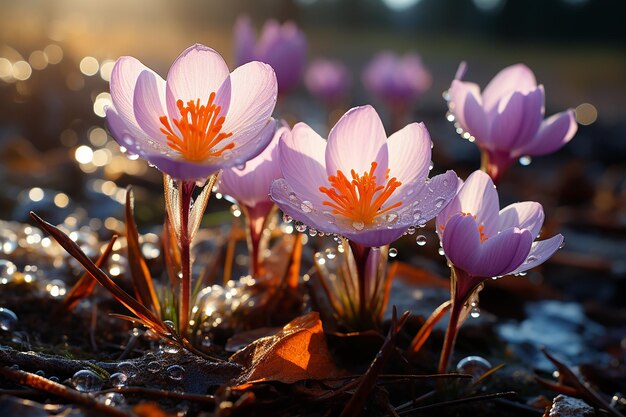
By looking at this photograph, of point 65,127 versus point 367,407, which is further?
point 65,127

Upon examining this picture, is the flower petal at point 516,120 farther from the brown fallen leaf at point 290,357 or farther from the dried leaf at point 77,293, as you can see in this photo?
the dried leaf at point 77,293

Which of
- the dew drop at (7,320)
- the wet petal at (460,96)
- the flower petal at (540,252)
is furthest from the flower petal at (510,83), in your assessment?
the dew drop at (7,320)

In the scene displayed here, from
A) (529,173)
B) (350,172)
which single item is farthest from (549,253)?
(529,173)

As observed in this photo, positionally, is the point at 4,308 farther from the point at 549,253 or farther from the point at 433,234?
the point at 433,234

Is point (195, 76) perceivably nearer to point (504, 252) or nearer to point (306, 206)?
point (306, 206)

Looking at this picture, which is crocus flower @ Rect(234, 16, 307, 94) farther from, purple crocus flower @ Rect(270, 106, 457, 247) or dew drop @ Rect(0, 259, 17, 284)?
purple crocus flower @ Rect(270, 106, 457, 247)

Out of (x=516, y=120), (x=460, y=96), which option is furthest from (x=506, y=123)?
(x=460, y=96)
